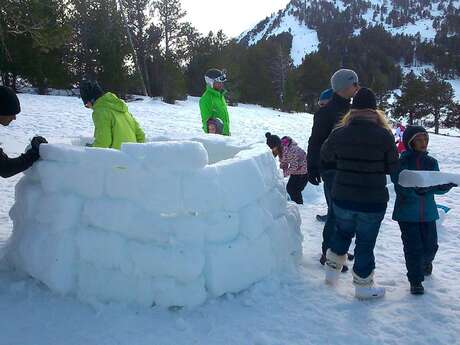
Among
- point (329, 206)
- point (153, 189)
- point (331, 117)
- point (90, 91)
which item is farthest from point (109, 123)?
point (329, 206)

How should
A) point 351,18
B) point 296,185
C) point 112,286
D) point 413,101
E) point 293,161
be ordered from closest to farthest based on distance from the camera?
point 112,286 < point 293,161 < point 296,185 < point 413,101 < point 351,18

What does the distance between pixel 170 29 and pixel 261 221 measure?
23716 mm

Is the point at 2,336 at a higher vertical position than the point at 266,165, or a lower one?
lower

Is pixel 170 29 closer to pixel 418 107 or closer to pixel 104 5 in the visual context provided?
pixel 104 5

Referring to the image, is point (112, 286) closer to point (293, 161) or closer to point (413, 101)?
point (293, 161)

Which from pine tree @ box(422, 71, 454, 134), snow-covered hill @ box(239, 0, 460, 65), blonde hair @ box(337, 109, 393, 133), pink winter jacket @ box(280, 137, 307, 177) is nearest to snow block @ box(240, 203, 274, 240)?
blonde hair @ box(337, 109, 393, 133)

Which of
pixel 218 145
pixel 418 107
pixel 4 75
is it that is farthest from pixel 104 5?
pixel 418 107

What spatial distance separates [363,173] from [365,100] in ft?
1.56

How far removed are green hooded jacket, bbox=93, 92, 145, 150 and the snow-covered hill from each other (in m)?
87.6

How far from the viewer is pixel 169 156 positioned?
9.06 feet

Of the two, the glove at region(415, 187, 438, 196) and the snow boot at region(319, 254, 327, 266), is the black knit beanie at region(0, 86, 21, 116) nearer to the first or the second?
the snow boot at region(319, 254, 327, 266)

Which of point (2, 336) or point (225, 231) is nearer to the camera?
point (2, 336)

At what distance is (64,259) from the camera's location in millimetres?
2873

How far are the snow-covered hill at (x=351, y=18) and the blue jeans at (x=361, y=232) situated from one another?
289ft
